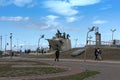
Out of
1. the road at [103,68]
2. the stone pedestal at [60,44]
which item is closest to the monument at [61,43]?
the stone pedestal at [60,44]

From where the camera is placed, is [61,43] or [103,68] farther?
[61,43]

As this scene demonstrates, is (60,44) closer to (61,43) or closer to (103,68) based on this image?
(61,43)

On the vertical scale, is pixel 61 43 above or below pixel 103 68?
above

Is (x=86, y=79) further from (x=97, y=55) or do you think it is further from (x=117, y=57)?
(x=117, y=57)

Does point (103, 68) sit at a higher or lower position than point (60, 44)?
lower

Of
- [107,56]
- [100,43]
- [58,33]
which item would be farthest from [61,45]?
[107,56]

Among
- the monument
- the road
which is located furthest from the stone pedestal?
the road

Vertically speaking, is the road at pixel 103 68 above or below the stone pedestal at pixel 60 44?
below

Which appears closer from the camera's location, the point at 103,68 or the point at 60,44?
the point at 103,68

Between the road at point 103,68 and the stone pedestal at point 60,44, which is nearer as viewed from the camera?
the road at point 103,68

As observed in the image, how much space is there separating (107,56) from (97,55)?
31.1 feet

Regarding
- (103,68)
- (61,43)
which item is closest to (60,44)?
(61,43)

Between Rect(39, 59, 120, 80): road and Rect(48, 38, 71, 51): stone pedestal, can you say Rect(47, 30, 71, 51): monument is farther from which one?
Rect(39, 59, 120, 80): road

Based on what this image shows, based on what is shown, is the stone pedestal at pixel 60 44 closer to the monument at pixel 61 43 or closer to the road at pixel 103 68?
the monument at pixel 61 43
